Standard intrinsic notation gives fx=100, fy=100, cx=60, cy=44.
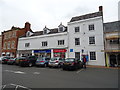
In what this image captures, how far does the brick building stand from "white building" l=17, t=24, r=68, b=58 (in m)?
2.11

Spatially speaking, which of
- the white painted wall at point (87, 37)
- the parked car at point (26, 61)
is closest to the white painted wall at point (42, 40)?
the white painted wall at point (87, 37)

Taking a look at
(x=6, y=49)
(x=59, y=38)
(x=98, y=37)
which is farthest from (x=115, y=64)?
(x=6, y=49)

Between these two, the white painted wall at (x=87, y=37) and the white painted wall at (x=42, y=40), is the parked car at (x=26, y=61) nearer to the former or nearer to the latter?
the white painted wall at (x=42, y=40)

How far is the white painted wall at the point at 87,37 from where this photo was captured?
18547mm

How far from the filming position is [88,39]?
19953mm

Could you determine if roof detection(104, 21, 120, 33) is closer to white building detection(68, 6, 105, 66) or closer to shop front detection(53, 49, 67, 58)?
white building detection(68, 6, 105, 66)

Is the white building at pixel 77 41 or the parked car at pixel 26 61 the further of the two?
the white building at pixel 77 41

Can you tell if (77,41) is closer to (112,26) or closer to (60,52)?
(60,52)

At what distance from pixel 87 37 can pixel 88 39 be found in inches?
18.0

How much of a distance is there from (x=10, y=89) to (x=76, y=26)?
18.5m

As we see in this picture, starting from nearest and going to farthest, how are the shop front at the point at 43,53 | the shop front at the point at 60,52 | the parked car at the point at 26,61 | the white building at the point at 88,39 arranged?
the parked car at the point at 26,61 → the white building at the point at 88,39 → the shop front at the point at 60,52 → the shop front at the point at 43,53

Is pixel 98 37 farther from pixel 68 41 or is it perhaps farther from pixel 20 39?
pixel 20 39

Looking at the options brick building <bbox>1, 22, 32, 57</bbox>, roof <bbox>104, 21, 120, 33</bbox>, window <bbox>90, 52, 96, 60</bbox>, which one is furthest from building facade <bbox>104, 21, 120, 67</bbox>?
brick building <bbox>1, 22, 32, 57</bbox>

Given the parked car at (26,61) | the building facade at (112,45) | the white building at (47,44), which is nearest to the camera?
the parked car at (26,61)
